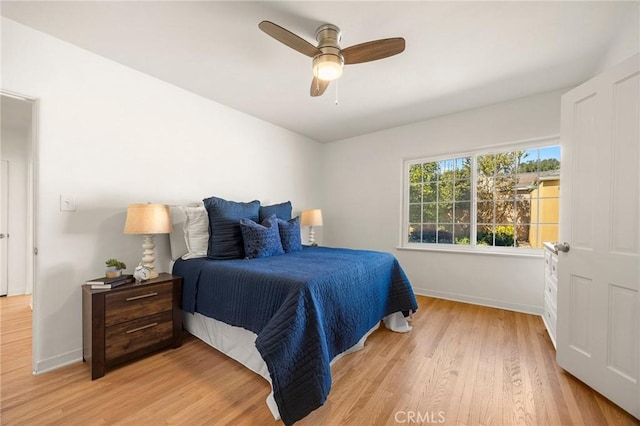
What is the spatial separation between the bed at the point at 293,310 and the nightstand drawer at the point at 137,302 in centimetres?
16

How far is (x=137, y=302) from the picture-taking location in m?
1.96

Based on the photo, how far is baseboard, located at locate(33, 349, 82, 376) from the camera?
6.07ft

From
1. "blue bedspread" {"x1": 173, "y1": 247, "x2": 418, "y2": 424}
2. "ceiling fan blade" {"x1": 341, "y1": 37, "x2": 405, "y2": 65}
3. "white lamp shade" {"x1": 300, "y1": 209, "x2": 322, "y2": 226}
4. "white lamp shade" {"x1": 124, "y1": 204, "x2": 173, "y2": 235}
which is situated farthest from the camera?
"white lamp shade" {"x1": 300, "y1": 209, "x2": 322, "y2": 226}

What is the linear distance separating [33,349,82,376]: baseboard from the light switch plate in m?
1.10

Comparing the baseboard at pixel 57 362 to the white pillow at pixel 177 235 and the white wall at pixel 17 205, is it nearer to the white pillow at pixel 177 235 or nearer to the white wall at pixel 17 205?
the white pillow at pixel 177 235

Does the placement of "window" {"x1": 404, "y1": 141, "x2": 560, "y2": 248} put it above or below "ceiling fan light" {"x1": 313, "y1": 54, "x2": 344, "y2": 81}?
below

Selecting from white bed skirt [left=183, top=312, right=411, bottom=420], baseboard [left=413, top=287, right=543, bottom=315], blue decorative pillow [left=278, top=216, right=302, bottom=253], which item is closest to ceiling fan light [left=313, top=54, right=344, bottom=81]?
blue decorative pillow [left=278, top=216, right=302, bottom=253]

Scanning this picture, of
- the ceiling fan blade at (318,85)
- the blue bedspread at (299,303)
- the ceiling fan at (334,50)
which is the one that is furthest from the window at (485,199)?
the ceiling fan at (334,50)

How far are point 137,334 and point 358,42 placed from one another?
279 centimetres

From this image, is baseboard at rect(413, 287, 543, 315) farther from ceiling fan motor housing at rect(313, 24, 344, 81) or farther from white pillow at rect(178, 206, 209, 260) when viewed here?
ceiling fan motor housing at rect(313, 24, 344, 81)

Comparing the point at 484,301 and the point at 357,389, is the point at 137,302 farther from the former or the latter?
the point at 484,301

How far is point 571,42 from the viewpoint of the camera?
199 cm

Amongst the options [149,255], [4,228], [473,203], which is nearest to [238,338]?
[149,255]

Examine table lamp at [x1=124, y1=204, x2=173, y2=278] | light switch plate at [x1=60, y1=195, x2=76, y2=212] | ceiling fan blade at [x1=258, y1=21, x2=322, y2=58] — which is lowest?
table lamp at [x1=124, y1=204, x2=173, y2=278]
